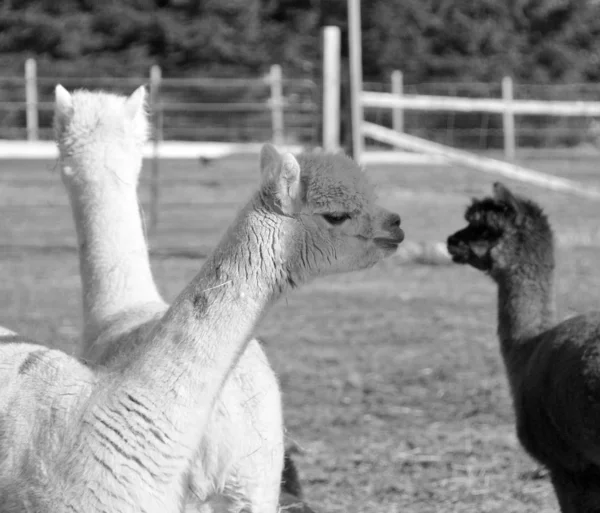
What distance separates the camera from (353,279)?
1001 cm

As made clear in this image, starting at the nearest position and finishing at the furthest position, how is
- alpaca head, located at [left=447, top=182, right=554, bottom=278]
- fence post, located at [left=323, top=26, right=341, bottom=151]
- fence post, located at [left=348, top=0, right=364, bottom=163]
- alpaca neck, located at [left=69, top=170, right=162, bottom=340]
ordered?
1. alpaca neck, located at [left=69, top=170, right=162, bottom=340]
2. alpaca head, located at [left=447, top=182, right=554, bottom=278]
3. fence post, located at [left=348, top=0, right=364, bottom=163]
4. fence post, located at [left=323, top=26, right=341, bottom=151]

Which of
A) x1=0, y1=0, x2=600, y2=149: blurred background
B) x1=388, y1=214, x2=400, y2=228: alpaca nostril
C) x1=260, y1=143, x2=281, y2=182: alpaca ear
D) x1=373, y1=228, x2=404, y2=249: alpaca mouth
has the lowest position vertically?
x1=373, y1=228, x2=404, y2=249: alpaca mouth

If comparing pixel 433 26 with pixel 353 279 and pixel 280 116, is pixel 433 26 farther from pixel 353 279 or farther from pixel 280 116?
pixel 353 279

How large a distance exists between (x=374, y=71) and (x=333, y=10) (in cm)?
256

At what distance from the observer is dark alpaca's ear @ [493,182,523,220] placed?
516 centimetres

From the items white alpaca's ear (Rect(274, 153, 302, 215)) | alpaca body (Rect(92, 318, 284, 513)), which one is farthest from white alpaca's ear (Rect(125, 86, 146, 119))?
white alpaca's ear (Rect(274, 153, 302, 215))

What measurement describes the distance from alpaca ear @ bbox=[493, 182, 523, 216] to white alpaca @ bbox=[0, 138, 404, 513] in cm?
259

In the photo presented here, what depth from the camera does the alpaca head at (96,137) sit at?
410 cm

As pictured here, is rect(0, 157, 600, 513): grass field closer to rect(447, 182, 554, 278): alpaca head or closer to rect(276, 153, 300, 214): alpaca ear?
rect(276, 153, 300, 214): alpaca ear

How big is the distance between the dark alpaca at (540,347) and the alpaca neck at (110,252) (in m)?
1.75

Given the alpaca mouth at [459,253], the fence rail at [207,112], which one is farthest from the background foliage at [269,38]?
the alpaca mouth at [459,253]

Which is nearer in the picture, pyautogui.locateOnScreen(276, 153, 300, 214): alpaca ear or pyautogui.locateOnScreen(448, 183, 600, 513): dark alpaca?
pyautogui.locateOnScreen(276, 153, 300, 214): alpaca ear

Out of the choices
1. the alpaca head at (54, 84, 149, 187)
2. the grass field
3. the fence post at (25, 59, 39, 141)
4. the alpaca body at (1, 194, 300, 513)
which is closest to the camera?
the alpaca body at (1, 194, 300, 513)

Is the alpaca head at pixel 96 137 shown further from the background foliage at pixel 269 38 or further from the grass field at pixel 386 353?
the background foliage at pixel 269 38
